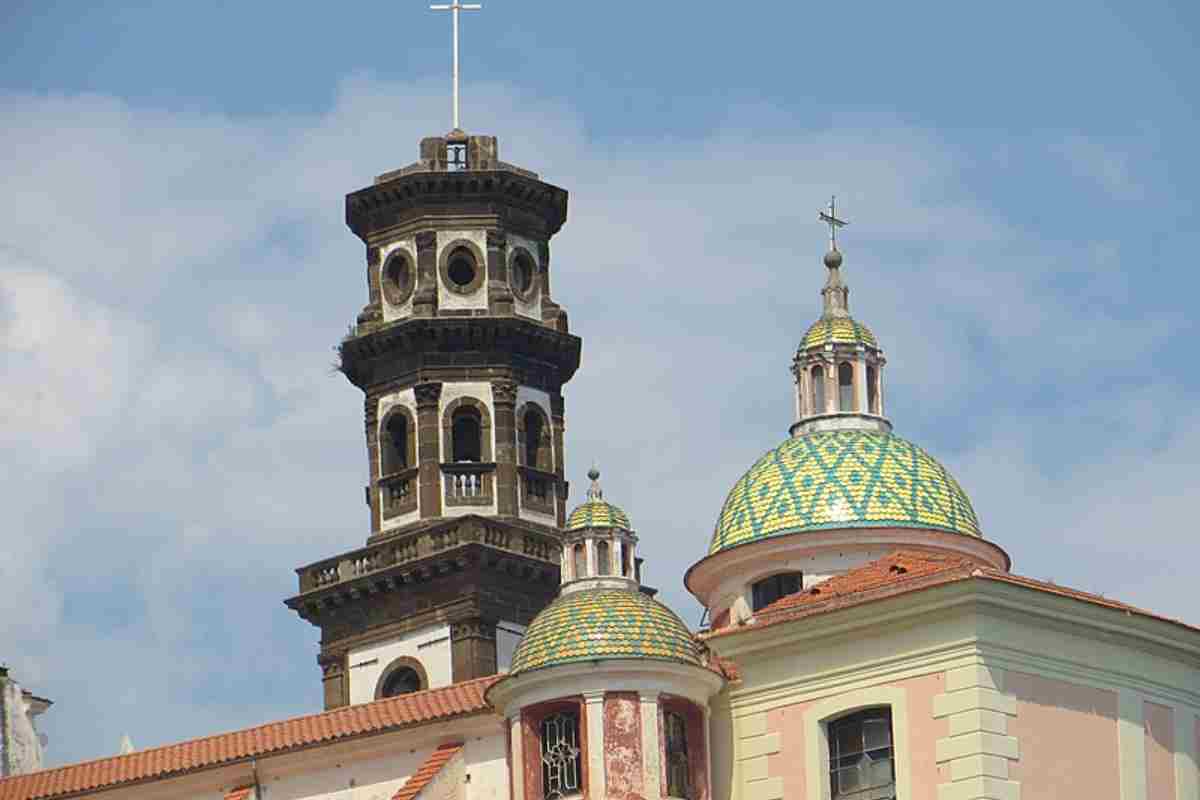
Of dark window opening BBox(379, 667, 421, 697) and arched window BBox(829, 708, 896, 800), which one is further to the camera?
dark window opening BBox(379, 667, 421, 697)

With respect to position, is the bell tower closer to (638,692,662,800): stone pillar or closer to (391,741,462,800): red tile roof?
(391,741,462,800): red tile roof

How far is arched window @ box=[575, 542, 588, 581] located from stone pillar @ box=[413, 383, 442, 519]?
2402 centimetres

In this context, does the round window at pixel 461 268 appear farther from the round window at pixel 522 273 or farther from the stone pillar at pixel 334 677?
the stone pillar at pixel 334 677

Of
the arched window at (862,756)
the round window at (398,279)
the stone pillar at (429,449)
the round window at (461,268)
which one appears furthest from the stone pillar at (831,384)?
the round window at (398,279)

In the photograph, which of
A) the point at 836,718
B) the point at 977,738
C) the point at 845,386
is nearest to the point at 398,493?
the point at 845,386

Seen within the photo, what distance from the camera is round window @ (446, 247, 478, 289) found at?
92.4m

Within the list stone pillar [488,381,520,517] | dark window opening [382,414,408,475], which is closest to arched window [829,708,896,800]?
stone pillar [488,381,520,517]

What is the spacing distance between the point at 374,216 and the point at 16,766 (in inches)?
740

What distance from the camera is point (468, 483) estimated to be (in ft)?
299

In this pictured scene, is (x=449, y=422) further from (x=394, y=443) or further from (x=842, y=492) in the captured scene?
(x=842, y=492)

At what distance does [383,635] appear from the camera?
90562mm

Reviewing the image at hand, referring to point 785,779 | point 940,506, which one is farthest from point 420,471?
point 785,779

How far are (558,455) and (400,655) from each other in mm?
5976

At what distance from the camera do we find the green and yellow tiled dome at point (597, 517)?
66688 millimetres
